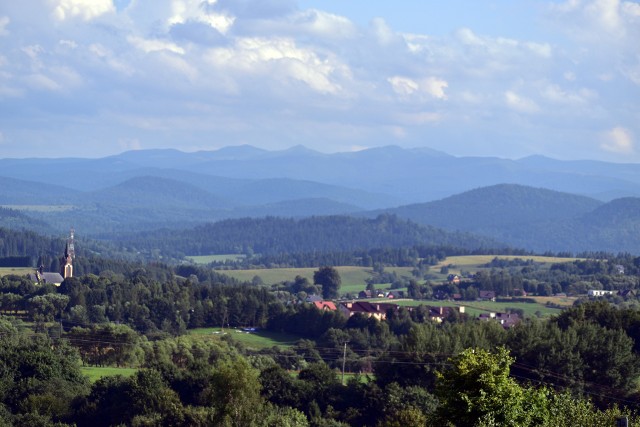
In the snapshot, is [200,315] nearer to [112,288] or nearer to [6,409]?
[112,288]

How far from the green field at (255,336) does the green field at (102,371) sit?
656 inches

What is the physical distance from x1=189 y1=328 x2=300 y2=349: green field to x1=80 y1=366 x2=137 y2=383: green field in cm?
1667

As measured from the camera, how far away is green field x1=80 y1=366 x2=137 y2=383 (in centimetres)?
7500

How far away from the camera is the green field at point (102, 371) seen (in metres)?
75.0

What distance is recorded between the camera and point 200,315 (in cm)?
11144

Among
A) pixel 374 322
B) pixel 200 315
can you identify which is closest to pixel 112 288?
pixel 200 315

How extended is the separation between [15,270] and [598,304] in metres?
90.4

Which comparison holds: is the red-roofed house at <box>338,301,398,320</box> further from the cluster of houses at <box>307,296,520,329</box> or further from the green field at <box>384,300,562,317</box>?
the green field at <box>384,300,562,317</box>

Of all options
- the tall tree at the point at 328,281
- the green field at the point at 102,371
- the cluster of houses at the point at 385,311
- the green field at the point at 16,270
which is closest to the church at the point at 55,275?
the green field at the point at 16,270

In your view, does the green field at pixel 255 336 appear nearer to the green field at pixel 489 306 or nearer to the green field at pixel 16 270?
the green field at pixel 489 306

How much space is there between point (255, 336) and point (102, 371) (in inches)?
1039

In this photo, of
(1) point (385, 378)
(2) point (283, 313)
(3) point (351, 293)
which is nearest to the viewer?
(1) point (385, 378)

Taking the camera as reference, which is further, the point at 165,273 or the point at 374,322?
the point at 165,273

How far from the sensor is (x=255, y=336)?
104 meters
